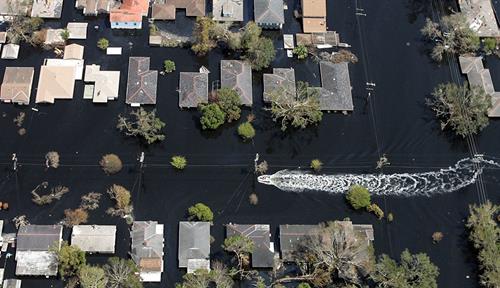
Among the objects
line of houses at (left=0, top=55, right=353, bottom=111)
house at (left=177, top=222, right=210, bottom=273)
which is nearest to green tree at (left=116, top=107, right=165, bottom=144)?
line of houses at (left=0, top=55, right=353, bottom=111)

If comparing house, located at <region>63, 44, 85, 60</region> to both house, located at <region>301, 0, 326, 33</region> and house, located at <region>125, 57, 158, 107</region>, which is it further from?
house, located at <region>301, 0, 326, 33</region>

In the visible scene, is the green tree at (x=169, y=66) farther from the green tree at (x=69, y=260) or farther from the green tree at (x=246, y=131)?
the green tree at (x=69, y=260)

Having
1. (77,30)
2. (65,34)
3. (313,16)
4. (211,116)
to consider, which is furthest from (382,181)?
(65,34)

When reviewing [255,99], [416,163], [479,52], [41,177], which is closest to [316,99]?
[255,99]

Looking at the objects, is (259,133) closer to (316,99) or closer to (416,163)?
(316,99)

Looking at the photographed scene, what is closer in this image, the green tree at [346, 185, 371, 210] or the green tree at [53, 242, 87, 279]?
the green tree at [53, 242, 87, 279]

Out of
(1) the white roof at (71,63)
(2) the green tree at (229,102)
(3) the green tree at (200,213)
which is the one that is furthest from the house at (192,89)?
(3) the green tree at (200,213)
